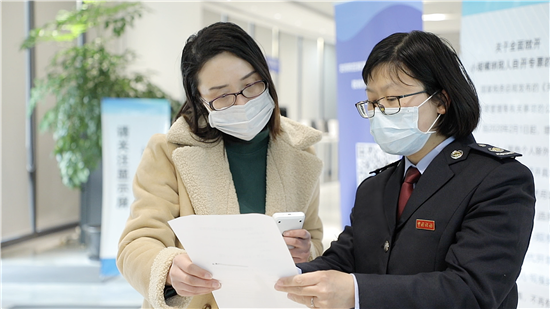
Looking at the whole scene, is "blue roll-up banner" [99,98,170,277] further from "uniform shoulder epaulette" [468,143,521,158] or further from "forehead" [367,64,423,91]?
"uniform shoulder epaulette" [468,143,521,158]

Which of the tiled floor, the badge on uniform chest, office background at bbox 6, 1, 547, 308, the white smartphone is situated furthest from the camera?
office background at bbox 6, 1, 547, 308

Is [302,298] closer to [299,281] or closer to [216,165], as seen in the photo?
[299,281]

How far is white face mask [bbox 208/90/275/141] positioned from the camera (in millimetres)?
1554

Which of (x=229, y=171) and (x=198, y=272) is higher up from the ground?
(x=229, y=171)

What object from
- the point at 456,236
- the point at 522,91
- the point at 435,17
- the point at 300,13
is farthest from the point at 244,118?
the point at 435,17

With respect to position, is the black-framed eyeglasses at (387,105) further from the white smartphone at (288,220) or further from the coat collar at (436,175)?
the white smartphone at (288,220)

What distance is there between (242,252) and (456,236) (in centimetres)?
47

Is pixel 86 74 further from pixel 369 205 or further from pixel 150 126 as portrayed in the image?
pixel 369 205

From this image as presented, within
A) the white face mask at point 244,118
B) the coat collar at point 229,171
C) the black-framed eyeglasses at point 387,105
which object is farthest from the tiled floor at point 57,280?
the black-framed eyeglasses at point 387,105

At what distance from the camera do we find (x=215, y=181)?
1.59 meters

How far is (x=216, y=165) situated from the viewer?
162 cm

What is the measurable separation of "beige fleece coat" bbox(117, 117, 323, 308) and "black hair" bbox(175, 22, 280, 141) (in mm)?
46

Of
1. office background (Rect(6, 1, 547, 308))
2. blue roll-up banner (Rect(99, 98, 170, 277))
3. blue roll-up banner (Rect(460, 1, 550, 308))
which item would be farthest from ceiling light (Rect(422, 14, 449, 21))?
blue roll-up banner (Rect(460, 1, 550, 308))

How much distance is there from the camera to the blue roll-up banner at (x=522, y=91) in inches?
107
